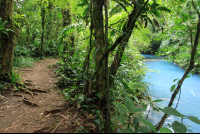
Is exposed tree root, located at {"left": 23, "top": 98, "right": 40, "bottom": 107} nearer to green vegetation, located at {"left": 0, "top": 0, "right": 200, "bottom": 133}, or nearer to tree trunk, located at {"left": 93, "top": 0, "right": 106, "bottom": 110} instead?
green vegetation, located at {"left": 0, "top": 0, "right": 200, "bottom": 133}

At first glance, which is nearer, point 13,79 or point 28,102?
point 28,102

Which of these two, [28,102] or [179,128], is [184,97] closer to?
[179,128]

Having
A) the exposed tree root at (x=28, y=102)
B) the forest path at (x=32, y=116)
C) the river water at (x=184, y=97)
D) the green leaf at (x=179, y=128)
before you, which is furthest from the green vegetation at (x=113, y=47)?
the river water at (x=184, y=97)

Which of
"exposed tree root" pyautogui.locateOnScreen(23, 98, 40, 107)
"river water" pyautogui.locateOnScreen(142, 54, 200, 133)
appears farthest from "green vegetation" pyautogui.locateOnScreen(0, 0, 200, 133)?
"river water" pyautogui.locateOnScreen(142, 54, 200, 133)

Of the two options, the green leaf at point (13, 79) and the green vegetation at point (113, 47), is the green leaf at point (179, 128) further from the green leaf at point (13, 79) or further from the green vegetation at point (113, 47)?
the green leaf at point (13, 79)

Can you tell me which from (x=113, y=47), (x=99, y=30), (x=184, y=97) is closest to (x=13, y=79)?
(x=99, y=30)

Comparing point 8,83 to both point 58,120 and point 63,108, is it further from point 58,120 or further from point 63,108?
point 58,120

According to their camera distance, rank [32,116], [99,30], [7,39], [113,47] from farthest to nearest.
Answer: [7,39]
[32,116]
[99,30]
[113,47]

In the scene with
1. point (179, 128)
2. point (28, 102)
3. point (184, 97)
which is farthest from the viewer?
point (184, 97)

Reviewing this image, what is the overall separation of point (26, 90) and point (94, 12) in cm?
272

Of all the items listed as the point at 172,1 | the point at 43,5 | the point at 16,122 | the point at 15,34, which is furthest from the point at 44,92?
the point at 43,5

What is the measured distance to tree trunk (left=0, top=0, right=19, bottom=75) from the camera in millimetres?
2898

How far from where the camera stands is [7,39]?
3.00m

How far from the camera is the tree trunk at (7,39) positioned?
290 centimetres
